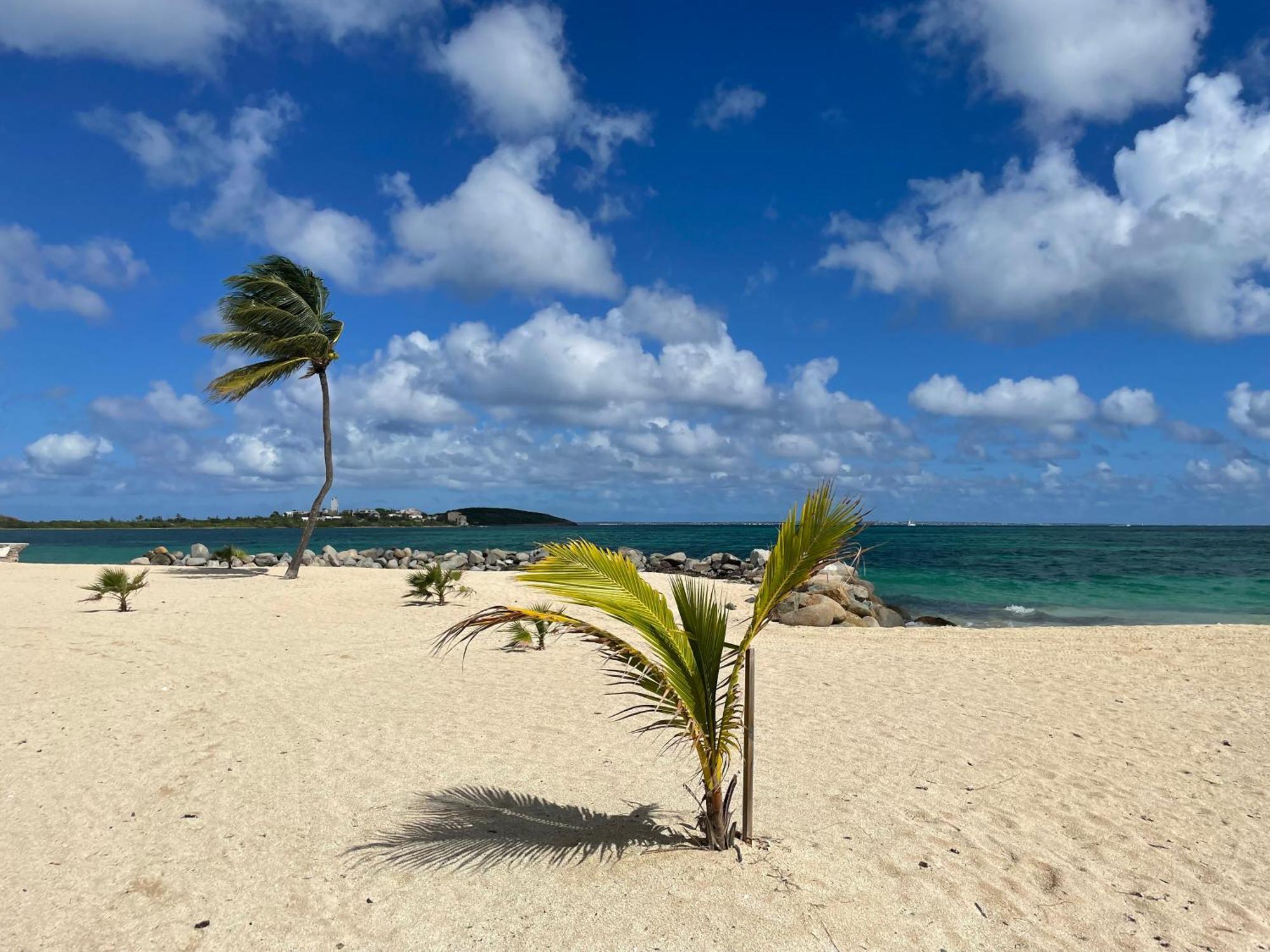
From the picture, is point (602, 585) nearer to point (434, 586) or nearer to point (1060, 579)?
point (434, 586)

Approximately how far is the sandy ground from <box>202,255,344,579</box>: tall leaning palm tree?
37.4ft

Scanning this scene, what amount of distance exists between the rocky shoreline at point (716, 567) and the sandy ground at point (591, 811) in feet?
20.6

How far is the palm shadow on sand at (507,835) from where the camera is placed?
4.37 metres

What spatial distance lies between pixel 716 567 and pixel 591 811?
26.8m

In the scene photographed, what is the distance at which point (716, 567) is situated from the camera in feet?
104

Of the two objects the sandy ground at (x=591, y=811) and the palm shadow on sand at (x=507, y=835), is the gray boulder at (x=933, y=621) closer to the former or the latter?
the sandy ground at (x=591, y=811)

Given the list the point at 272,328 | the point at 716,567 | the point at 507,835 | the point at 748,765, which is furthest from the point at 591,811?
the point at 716,567

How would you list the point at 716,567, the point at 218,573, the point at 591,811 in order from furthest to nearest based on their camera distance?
the point at 716,567 → the point at 218,573 → the point at 591,811

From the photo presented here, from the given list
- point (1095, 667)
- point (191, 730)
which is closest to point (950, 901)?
point (191, 730)

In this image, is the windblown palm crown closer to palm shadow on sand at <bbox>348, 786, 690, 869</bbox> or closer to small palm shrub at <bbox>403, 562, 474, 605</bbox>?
small palm shrub at <bbox>403, 562, 474, 605</bbox>

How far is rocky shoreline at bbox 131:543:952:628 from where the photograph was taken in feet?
54.0

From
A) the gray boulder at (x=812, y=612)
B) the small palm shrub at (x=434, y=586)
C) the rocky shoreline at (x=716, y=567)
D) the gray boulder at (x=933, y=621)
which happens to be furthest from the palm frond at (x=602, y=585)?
the gray boulder at (x=933, y=621)

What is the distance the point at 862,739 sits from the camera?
22.9ft

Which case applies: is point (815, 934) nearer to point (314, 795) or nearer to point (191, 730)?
point (314, 795)
